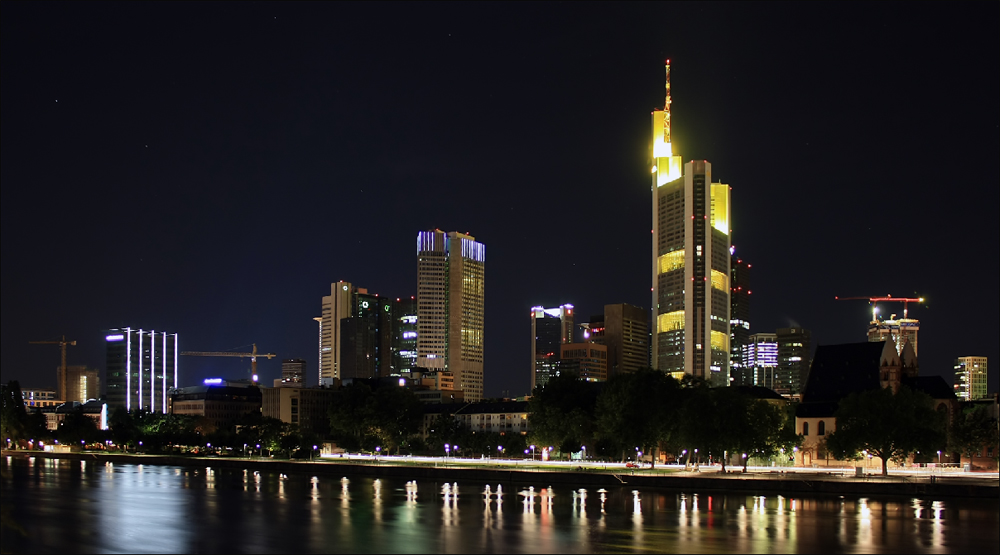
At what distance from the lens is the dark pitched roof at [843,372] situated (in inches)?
4599

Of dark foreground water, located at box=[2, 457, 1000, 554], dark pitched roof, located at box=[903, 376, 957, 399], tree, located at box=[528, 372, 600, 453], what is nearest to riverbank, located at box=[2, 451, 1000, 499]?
dark foreground water, located at box=[2, 457, 1000, 554]

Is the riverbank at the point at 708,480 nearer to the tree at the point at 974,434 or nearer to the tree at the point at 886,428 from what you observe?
the tree at the point at 886,428

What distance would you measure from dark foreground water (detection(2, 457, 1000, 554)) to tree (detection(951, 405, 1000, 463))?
1443 inches

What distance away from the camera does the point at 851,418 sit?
8550 centimetres

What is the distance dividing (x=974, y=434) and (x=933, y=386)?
13293 mm

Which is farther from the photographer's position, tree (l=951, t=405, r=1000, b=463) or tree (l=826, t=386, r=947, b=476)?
tree (l=951, t=405, r=1000, b=463)

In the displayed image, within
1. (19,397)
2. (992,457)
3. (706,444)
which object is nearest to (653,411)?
(706,444)

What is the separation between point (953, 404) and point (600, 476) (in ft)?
158

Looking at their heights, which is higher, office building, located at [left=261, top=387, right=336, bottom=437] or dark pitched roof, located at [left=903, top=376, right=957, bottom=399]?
dark pitched roof, located at [left=903, top=376, right=957, bottom=399]

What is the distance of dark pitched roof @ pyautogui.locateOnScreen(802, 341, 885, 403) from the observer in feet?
383

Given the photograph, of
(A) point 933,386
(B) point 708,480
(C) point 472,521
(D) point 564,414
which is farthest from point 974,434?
(C) point 472,521

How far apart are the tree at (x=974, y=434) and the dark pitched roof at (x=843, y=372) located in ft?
48.6

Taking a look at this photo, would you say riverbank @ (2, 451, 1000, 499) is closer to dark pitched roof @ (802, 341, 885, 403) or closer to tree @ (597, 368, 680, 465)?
tree @ (597, 368, 680, 465)

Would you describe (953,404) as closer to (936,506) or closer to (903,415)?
(903,415)
